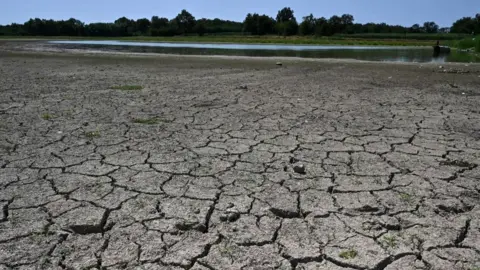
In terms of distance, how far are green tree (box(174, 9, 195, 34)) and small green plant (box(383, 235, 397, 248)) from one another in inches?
3171

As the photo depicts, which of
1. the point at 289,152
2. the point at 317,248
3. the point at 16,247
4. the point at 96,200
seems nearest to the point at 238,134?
the point at 289,152

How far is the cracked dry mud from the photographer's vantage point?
6.11 feet

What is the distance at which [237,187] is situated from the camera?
2607mm

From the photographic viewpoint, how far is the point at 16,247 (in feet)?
6.12

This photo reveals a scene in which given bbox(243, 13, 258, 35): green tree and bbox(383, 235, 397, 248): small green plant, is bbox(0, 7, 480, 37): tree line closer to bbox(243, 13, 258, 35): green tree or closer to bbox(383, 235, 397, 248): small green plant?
bbox(243, 13, 258, 35): green tree

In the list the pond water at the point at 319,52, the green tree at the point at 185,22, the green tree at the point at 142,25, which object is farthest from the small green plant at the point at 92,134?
the green tree at the point at 142,25

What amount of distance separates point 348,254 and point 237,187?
3.10 feet

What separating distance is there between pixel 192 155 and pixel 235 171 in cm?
51

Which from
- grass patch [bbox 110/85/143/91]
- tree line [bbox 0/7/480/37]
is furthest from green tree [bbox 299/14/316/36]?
grass patch [bbox 110/85/143/91]

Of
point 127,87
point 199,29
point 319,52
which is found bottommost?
point 127,87

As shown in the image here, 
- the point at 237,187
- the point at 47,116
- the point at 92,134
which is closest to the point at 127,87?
the point at 47,116

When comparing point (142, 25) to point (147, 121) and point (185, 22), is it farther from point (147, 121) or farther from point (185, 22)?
point (147, 121)

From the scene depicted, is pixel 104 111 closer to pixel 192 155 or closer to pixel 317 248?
pixel 192 155

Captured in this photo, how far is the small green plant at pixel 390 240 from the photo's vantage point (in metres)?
1.93
